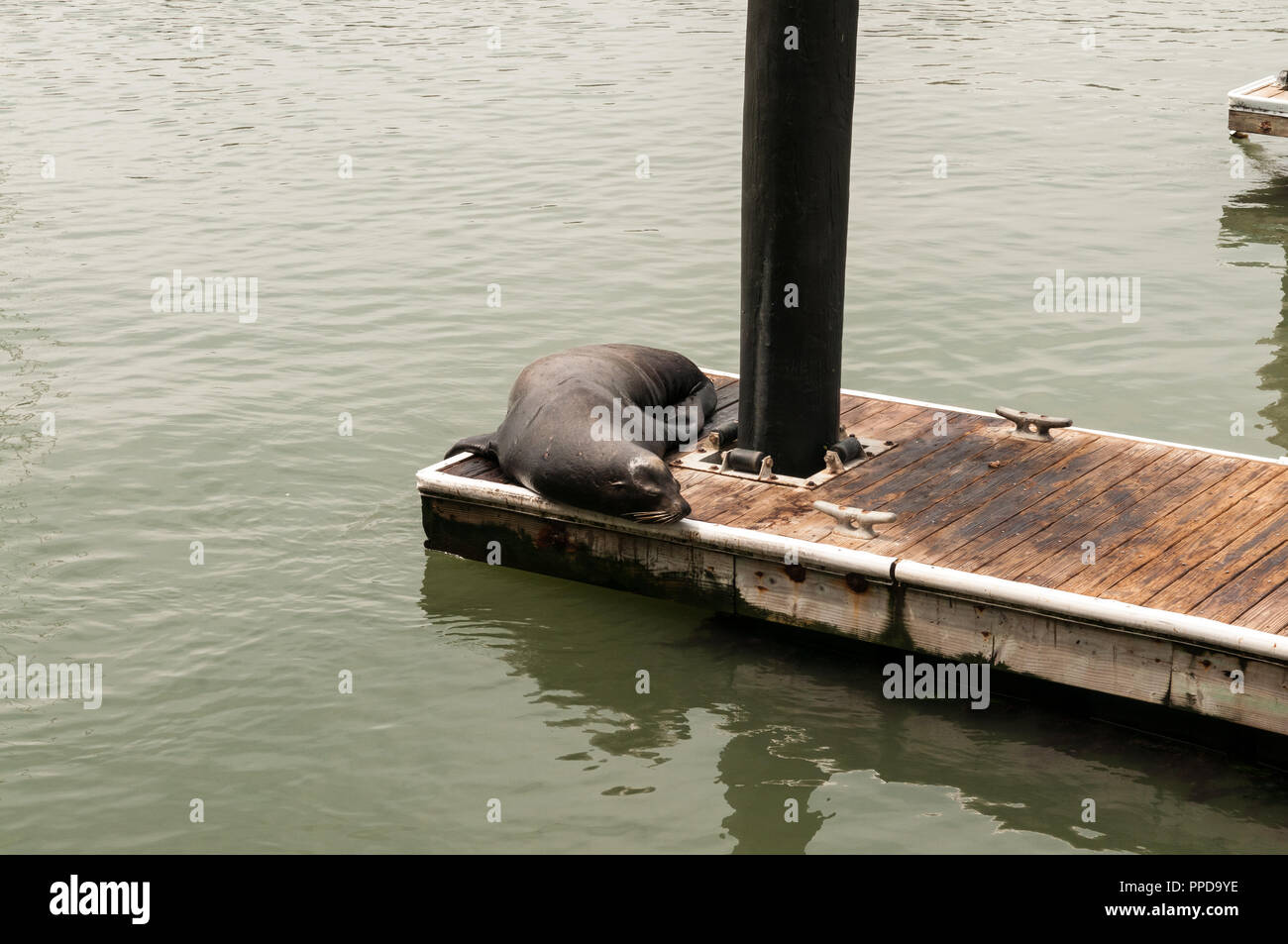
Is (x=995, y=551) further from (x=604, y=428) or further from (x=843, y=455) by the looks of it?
(x=604, y=428)

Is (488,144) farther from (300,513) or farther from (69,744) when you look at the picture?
(69,744)

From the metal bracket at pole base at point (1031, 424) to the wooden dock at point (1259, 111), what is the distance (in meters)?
9.07

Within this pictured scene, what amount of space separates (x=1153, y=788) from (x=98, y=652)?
5.25 meters

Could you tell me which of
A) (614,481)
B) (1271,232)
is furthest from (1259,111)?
(614,481)

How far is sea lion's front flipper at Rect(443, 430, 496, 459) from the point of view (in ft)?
30.7

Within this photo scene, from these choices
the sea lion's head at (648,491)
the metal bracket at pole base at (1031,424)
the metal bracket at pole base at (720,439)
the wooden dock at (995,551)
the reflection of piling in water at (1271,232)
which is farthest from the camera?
the reflection of piling in water at (1271,232)

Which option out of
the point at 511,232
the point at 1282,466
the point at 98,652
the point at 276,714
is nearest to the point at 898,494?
the point at 1282,466

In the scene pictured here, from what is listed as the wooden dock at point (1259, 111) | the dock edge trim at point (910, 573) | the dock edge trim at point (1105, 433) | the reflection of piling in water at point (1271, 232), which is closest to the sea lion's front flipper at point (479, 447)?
the dock edge trim at point (910, 573)

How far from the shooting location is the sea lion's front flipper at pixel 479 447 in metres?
9.36

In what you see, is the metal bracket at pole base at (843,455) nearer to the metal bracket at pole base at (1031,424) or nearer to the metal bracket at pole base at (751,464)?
the metal bracket at pole base at (751,464)

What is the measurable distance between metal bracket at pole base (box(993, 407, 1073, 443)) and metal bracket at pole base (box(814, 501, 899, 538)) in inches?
60.6

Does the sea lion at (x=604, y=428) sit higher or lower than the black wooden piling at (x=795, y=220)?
lower

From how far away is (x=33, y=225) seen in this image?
16391 millimetres
